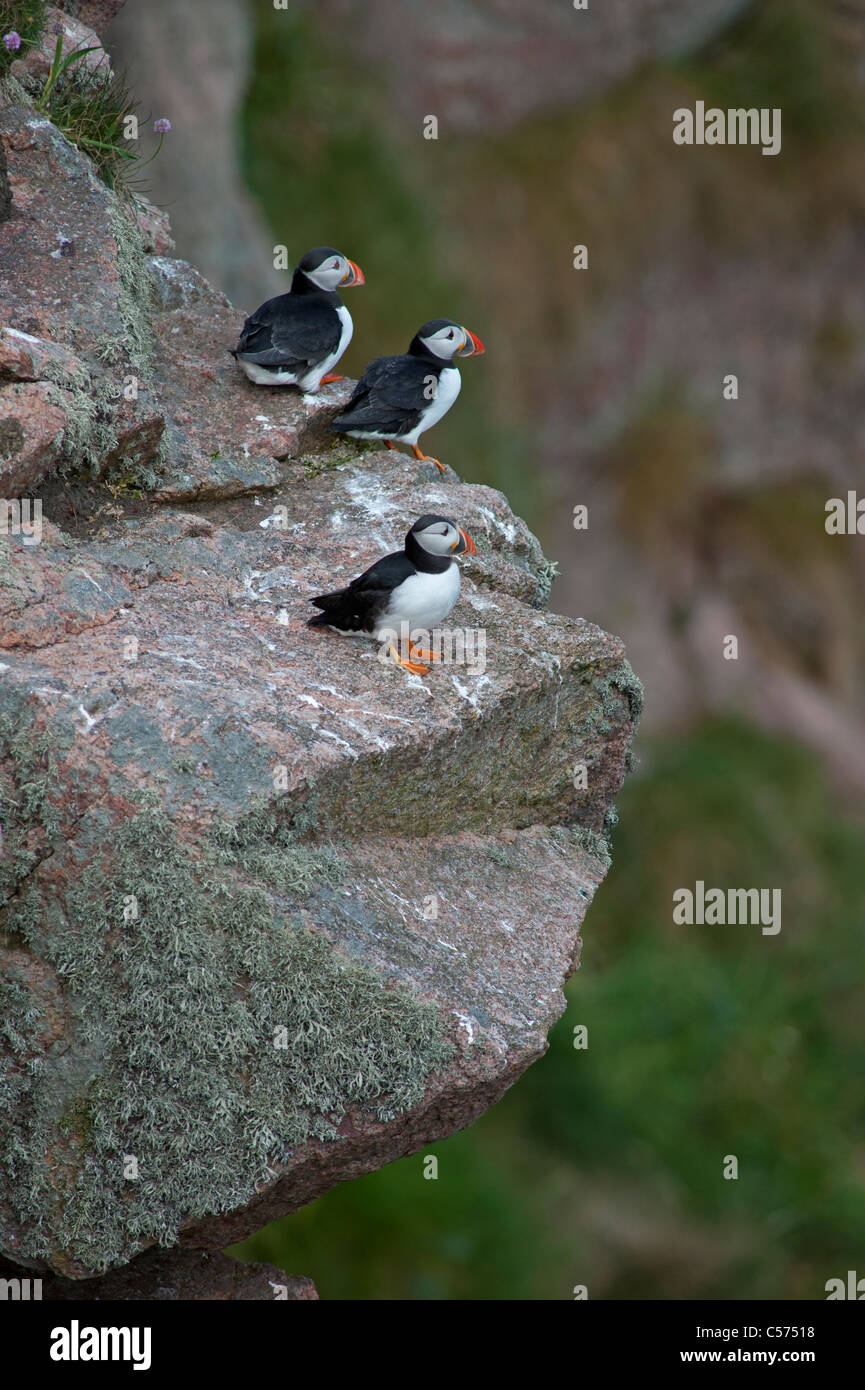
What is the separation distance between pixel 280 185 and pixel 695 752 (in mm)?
8020

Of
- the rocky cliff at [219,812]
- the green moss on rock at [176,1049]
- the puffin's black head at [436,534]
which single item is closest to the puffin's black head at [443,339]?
the rocky cliff at [219,812]

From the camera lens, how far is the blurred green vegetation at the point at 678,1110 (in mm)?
8578

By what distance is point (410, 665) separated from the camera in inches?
193

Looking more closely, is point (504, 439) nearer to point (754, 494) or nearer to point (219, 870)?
point (754, 494)

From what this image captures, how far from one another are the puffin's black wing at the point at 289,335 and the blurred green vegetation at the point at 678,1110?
4.85m

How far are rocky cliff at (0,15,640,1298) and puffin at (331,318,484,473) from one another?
376 mm

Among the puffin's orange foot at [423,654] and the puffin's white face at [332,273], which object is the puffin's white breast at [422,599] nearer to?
the puffin's orange foot at [423,654]

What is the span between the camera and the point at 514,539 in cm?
589

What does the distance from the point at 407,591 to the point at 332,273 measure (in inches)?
85.4

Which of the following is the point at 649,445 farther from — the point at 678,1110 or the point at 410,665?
the point at 410,665

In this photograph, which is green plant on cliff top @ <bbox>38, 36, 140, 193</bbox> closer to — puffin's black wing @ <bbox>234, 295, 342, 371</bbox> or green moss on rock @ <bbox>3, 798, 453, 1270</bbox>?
puffin's black wing @ <bbox>234, 295, 342, 371</bbox>

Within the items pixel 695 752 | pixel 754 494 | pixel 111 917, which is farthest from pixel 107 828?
pixel 754 494

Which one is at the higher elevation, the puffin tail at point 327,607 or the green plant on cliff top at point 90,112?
the green plant on cliff top at point 90,112

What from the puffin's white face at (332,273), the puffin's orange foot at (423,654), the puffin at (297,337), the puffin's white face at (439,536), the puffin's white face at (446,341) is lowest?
the puffin's orange foot at (423,654)
